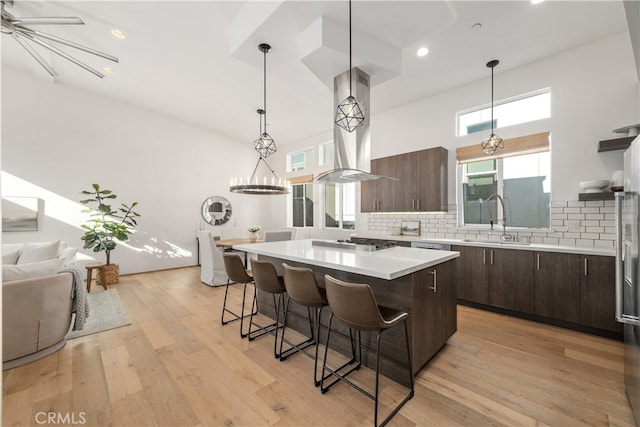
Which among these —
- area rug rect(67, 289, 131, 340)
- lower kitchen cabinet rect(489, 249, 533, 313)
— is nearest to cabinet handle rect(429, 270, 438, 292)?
lower kitchen cabinet rect(489, 249, 533, 313)

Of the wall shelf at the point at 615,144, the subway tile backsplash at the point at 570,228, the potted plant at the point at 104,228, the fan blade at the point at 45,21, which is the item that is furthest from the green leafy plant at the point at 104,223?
the wall shelf at the point at 615,144

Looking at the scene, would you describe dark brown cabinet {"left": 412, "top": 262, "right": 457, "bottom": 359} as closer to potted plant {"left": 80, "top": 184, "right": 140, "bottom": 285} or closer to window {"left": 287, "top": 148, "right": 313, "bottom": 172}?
window {"left": 287, "top": 148, "right": 313, "bottom": 172}

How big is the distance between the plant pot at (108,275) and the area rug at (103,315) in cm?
44

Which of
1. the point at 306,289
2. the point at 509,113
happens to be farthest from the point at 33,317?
the point at 509,113

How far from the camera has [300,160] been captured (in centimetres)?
769

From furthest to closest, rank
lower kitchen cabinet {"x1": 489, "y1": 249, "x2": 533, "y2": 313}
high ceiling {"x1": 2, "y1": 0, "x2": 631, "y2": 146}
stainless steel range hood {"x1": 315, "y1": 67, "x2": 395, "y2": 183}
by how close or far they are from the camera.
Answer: lower kitchen cabinet {"x1": 489, "y1": 249, "x2": 533, "y2": 313} < stainless steel range hood {"x1": 315, "y1": 67, "x2": 395, "y2": 183} < high ceiling {"x1": 2, "y1": 0, "x2": 631, "y2": 146}

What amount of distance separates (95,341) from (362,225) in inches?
175

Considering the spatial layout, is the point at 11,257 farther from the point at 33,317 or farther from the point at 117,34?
the point at 117,34

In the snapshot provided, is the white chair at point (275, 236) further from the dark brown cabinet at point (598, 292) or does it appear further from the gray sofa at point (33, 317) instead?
the dark brown cabinet at point (598, 292)

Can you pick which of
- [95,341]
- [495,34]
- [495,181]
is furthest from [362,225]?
[95,341]

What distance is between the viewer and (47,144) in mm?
5238

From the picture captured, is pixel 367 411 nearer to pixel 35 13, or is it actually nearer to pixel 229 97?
pixel 229 97

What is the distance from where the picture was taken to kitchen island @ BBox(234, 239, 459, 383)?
91.5 inches

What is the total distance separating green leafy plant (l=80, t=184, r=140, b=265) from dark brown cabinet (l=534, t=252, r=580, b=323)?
21.3 feet
